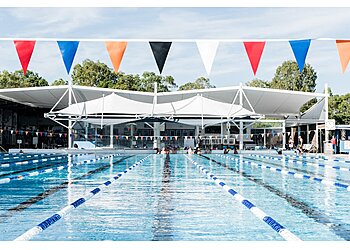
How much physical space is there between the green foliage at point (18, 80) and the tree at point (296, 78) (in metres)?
28.3

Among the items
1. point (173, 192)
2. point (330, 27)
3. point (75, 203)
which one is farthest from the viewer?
point (330, 27)

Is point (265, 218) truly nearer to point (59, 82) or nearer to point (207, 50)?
point (207, 50)

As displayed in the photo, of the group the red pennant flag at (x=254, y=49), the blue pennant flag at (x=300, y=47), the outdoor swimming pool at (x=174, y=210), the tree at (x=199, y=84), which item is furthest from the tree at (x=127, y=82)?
the outdoor swimming pool at (x=174, y=210)

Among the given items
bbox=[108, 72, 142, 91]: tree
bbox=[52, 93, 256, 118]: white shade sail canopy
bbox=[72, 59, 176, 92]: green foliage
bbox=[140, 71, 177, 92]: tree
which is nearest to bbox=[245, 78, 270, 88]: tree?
bbox=[140, 71, 177, 92]: tree

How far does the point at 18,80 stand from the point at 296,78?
31892 mm

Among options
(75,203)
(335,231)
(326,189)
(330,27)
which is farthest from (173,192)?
(330,27)

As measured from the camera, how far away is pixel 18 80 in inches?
2096

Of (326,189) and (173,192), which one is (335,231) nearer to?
(173,192)

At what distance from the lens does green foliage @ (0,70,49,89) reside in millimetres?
50938

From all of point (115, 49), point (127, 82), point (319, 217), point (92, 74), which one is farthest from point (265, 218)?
point (92, 74)

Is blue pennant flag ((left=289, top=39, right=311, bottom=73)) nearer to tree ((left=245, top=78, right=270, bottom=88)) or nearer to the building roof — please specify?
the building roof

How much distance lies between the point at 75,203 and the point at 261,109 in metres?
31.8

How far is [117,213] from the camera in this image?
5.81 m

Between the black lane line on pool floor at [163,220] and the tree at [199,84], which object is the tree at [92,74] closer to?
the tree at [199,84]
